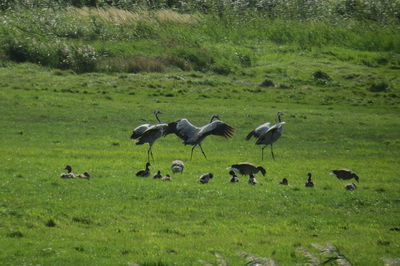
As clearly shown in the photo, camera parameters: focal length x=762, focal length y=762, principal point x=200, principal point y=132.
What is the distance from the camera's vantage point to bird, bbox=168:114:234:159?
24219 millimetres

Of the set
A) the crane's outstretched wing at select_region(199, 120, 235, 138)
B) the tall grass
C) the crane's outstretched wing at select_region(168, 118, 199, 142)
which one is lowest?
the tall grass

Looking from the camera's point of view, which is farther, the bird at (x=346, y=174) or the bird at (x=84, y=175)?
the bird at (x=346, y=174)

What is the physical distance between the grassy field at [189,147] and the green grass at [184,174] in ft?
0.21

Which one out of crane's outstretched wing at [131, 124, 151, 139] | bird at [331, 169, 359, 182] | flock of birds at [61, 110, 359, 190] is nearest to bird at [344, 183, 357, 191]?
flock of birds at [61, 110, 359, 190]

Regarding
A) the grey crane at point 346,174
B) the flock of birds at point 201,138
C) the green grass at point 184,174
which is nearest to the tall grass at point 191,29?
the green grass at point 184,174

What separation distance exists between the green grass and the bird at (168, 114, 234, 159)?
2.95 feet

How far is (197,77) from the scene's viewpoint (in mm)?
48594

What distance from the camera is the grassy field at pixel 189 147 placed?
1430cm

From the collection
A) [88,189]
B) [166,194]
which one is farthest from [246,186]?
[88,189]

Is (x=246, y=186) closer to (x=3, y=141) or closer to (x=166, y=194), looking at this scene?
(x=166, y=194)

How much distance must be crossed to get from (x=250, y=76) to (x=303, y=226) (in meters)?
35.5

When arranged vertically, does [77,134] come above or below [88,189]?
below

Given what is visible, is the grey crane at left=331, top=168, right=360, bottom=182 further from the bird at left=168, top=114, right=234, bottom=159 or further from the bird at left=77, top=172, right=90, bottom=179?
the bird at left=77, top=172, right=90, bottom=179

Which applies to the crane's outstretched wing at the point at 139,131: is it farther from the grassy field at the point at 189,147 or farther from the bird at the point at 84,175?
the bird at the point at 84,175
